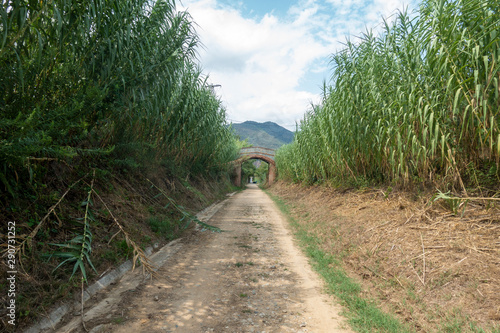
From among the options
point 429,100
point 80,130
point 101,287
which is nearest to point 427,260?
point 429,100

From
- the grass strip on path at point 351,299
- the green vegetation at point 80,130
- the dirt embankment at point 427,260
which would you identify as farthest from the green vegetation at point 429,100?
the green vegetation at point 80,130

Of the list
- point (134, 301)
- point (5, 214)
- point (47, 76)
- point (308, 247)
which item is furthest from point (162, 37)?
point (308, 247)

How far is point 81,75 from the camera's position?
354 cm

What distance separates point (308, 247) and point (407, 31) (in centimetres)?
406

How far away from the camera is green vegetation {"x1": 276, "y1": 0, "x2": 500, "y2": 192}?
3.07m

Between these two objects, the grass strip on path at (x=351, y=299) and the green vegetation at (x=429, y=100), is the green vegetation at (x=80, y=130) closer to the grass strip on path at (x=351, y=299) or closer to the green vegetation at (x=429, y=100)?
the grass strip on path at (x=351, y=299)

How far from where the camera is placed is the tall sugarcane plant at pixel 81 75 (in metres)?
2.27

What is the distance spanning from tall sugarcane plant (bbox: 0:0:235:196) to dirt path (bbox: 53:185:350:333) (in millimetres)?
1557

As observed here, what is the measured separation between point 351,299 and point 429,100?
112 inches

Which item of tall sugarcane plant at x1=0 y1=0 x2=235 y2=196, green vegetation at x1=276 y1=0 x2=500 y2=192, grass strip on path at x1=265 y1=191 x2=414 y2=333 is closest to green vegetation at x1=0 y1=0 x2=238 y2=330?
tall sugarcane plant at x1=0 y1=0 x2=235 y2=196

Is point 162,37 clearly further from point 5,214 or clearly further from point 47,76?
point 5,214

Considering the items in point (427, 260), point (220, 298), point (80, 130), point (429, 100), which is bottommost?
point (220, 298)

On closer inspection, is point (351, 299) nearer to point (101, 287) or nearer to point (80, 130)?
point (101, 287)

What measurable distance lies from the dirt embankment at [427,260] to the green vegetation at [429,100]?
0.49 m
